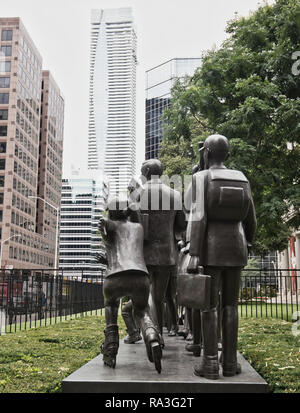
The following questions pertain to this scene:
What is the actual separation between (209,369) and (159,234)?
7.45ft

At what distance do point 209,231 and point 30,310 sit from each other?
10.7 m

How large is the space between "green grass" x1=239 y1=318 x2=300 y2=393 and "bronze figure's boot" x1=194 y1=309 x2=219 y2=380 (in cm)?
77

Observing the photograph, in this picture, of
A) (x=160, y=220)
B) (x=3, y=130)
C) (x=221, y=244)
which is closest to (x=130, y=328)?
(x=160, y=220)

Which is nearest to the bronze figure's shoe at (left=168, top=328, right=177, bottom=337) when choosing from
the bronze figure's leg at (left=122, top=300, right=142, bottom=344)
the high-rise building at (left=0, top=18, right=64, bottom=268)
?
the bronze figure's leg at (left=122, top=300, right=142, bottom=344)

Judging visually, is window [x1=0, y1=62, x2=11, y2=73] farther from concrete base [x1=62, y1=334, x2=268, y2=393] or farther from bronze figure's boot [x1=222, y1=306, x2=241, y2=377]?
bronze figure's boot [x1=222, y1=306, x2=241, y2=377]

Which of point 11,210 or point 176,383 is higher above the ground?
point 11,210

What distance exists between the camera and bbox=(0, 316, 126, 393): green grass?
4.97 meters

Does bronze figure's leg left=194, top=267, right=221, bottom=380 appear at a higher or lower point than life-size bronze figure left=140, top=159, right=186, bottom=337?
lower

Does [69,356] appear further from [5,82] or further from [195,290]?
[5,82]

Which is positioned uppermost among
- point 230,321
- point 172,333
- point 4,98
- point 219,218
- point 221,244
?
point 4,98

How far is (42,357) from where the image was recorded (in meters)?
6.90

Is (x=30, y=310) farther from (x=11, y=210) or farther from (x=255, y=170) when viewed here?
(x=11, y=210)

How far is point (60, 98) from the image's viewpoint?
375ft
